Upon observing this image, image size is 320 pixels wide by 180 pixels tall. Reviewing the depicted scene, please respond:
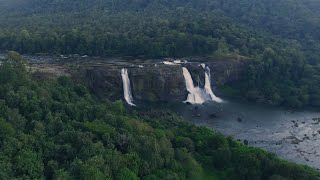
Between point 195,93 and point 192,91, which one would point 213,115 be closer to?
point 195,93

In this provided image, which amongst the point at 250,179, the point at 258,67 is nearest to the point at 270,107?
the point at 258,67

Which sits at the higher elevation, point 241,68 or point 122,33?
point 122,33

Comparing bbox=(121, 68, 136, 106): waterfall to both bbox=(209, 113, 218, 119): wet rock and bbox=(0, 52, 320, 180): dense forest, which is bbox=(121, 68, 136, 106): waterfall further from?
bbox=(0, 52, 320, 180): dense forest

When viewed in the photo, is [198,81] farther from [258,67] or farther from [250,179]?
[250,179]

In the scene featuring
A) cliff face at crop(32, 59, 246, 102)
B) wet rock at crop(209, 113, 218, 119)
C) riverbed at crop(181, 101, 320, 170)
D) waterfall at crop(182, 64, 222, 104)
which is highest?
cliff face at crop(32, 59, 246, 102)

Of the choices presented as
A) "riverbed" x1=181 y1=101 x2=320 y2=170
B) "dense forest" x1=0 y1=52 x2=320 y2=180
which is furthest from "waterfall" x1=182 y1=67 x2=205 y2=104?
"dense forest" x1=0 y1=52 x2=320 y2=180

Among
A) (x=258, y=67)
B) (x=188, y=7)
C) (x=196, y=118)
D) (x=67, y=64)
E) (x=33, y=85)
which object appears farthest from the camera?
(x=188, y=7)

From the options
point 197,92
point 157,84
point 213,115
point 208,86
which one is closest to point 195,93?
point 197,92
